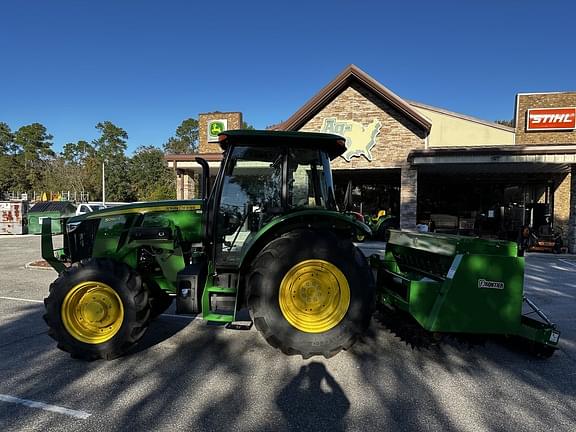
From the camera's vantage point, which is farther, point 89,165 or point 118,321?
point 89,165

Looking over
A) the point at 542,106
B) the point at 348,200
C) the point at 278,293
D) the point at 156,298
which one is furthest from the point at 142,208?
the point at 542,106

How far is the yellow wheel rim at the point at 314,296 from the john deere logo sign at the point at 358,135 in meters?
12.3

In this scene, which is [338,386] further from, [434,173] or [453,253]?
[434,173]

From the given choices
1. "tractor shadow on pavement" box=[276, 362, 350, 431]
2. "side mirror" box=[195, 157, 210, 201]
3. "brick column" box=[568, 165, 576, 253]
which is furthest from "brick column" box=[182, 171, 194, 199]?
"brick column" box=[568, 165, 576, 253]

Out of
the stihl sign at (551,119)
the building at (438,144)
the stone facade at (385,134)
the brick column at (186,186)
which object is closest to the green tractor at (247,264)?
the building at (438,144)

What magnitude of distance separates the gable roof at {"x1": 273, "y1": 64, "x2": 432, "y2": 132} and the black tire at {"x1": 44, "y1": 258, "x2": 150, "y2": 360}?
1324 cm

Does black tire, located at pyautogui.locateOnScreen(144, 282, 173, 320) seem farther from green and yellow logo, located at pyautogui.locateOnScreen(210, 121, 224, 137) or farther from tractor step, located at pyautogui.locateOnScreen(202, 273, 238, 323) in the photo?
green and yellow logo, located at pyautogui.locateOnScreen(210, 121, 224, 137)

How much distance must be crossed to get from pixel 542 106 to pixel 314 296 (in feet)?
55.3

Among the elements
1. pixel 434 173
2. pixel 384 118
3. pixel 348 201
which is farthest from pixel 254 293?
pixel 434 173

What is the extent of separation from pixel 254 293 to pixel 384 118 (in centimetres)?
1329

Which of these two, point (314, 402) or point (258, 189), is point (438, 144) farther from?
point (314, 402)

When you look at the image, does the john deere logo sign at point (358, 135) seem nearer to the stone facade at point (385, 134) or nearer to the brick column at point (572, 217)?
the stone facade at point (385, 134)

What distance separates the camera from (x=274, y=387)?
3.35 m

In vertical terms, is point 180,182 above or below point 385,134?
below
